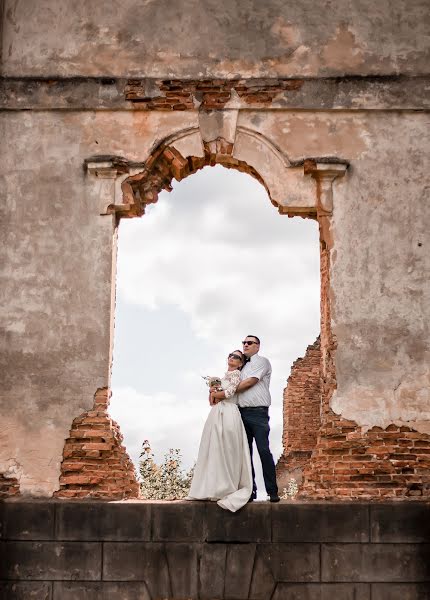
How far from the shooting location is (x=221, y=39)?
959 cm

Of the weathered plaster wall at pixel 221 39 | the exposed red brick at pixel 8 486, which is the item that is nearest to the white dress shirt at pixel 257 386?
the exposed red brick at pixel 8 486

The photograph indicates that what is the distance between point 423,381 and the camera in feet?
29.2

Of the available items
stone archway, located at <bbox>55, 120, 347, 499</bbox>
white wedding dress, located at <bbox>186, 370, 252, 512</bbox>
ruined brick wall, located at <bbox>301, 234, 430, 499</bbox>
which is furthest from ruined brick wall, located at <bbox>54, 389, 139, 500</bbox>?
ruined brick wall, located at <bbox>301, 234, 430, 499</bbox>

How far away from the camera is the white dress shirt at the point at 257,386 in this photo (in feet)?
28.6

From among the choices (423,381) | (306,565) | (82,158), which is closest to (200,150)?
(82,158)

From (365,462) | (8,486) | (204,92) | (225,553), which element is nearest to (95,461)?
(8,486)

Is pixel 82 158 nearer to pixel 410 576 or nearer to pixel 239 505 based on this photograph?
pixel 239 505

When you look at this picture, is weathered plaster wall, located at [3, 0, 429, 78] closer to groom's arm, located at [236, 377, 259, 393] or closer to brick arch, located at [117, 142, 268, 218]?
brick arch, located at [117, 142, 268, 218]

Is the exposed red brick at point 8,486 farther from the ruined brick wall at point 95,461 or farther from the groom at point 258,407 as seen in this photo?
the groom at point 258,407

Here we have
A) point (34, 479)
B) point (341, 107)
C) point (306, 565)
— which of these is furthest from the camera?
point (341, 107)

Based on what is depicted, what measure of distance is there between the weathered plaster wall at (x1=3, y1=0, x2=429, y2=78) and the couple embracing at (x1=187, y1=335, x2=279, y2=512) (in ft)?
9.39

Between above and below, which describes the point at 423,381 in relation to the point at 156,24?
below

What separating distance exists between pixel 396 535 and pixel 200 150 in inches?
162

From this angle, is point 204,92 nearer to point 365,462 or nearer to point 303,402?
point 365,462
